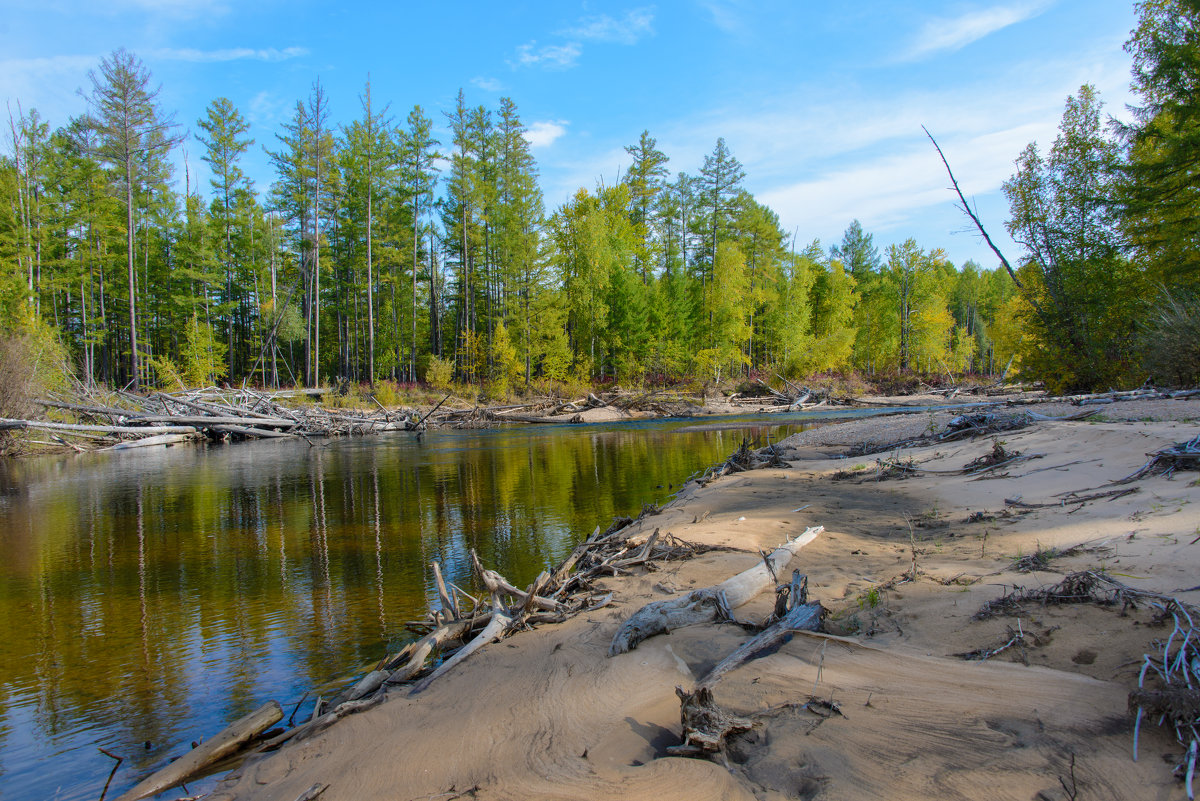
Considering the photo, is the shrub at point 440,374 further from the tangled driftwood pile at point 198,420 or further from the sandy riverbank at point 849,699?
the sandy riverbank at point 849,699

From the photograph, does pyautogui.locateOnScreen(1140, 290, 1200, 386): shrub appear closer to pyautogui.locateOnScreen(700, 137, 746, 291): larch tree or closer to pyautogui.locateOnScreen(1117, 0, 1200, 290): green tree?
pyautogui.locateOnScreen(1117, 0, 1200, 290): green tree

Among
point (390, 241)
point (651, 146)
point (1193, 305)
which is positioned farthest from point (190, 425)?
point (651, 146)

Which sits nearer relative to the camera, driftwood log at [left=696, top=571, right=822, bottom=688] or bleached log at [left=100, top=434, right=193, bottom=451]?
driftwood log at [left=696, top=571, right=822, bottom=688]

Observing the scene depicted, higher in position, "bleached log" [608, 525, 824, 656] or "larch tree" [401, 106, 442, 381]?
"larch tree" [401, 106, 442, 381]

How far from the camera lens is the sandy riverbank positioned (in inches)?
96.6

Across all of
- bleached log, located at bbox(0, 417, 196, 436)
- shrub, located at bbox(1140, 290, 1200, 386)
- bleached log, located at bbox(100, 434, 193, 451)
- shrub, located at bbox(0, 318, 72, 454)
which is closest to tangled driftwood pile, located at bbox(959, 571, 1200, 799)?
shrub, located at bbox(1140, 290, 1200, 386)

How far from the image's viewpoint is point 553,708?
3568 millimetres

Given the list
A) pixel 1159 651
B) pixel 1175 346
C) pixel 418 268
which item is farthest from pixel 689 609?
pixel 418 268

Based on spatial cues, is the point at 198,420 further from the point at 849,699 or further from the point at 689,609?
the point at 849,699

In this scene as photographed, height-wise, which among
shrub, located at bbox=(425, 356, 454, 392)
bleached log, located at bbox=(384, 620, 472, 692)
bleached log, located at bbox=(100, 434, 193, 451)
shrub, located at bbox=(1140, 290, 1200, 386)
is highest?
shrub, located at bbox=(425, 356, 454, 392)

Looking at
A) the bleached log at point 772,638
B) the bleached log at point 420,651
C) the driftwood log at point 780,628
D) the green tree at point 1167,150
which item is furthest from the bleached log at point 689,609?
the green tree at point 1167,150

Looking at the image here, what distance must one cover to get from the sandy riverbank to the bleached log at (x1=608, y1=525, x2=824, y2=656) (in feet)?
0.36

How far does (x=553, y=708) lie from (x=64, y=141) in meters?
49.0

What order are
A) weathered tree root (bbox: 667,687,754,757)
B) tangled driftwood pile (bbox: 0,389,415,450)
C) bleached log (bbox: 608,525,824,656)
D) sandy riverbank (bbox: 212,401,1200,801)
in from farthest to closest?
tangled driftwood pile (bbox: 0,389,415,450) → bleached log (bbox: 608,525,824,656) → weathered tree root (bbox: 667,687,754,757) → sandy riverbank (bbox: 212,401,1200,801)
